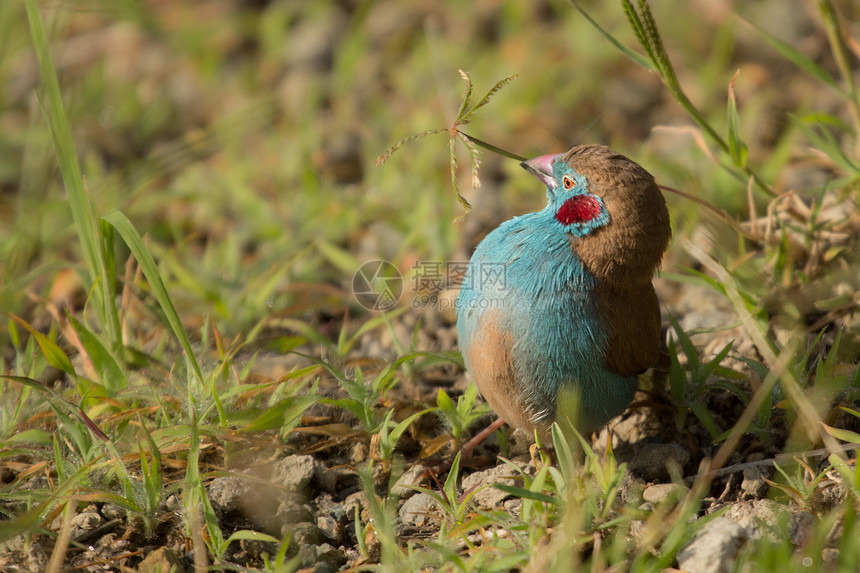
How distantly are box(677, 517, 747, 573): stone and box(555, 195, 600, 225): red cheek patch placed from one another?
1.04m

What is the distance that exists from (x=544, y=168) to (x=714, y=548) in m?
1.39

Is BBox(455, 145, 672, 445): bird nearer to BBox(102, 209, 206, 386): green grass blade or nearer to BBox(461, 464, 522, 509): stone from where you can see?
BBox(461, 464, 522, 509): stone

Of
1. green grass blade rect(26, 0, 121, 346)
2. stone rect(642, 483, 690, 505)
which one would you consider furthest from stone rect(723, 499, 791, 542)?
green grass blade rect(26, 0, 121, 346)

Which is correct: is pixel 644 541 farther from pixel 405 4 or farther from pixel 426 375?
pixel 405 4

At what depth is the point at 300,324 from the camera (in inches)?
140

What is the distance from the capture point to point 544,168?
3.03m

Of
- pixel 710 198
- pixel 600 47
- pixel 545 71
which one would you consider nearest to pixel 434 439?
pixel 710 198

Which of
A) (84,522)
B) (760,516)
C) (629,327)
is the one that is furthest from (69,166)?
(760,516)

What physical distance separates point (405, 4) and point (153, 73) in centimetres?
179

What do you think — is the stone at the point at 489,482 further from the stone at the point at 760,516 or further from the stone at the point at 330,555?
the stone at the point at 760,516

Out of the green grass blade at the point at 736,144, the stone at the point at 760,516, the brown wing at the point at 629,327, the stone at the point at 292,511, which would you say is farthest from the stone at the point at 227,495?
the green grass blade at the point at 736,144

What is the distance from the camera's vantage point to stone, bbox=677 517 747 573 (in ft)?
7.67

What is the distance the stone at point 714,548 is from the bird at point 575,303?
1.90ft

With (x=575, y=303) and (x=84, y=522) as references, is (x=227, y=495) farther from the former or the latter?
(x=575, y=303)
